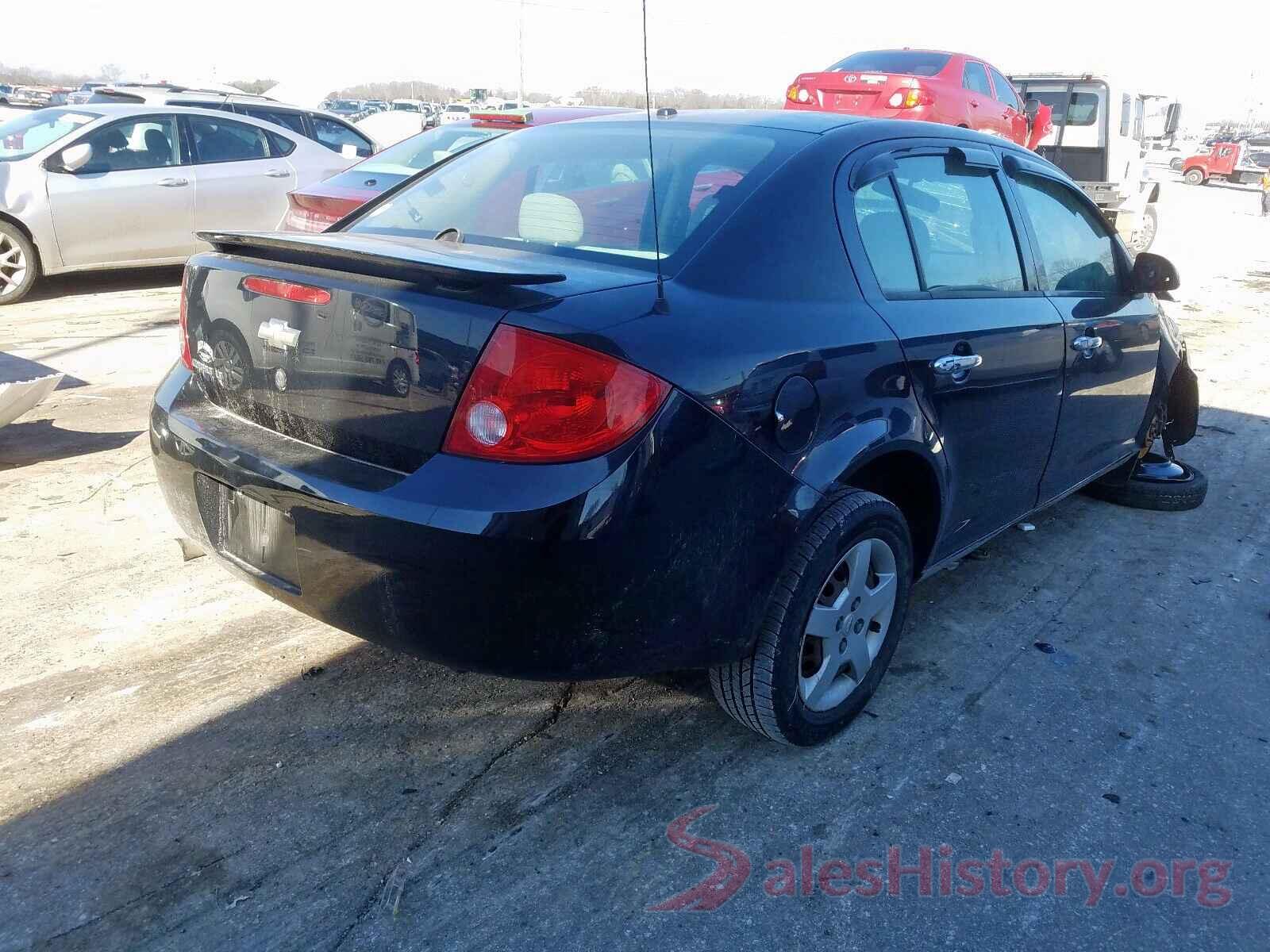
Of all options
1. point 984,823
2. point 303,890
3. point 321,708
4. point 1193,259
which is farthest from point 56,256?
point 1193,259

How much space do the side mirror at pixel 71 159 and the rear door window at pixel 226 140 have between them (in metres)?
1.04

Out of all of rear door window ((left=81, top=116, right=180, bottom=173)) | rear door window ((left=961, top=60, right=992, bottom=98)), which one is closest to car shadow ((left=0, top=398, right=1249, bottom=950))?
rear door window ((left=81, top=116, right=180, bottom=173))

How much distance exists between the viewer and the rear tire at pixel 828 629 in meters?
2.57

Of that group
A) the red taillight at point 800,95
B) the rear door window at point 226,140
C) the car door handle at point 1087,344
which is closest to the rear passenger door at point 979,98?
the red taillight at point 800,95

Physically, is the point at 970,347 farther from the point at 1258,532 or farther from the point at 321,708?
the point at 1258,532

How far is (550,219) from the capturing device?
2879 millimetres

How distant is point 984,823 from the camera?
2596 mm

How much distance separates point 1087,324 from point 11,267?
27.1 feet

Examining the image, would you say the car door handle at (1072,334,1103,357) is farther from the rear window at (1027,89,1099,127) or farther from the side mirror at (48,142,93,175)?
the rear window at (1027,89,1099,127)

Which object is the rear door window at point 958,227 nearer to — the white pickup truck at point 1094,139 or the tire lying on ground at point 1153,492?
the tire lying on ground at point 1153,492

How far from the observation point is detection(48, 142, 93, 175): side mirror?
856 centimetres

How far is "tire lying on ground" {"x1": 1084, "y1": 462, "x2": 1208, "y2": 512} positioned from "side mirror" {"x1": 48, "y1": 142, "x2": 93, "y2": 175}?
320 inches

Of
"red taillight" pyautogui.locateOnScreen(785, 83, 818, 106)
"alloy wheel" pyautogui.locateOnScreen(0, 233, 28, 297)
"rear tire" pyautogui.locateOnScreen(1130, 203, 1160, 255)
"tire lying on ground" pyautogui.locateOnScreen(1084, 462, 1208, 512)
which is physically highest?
"red taillight" pyautogui.locateOnScreen(785, 83, 818, 106)

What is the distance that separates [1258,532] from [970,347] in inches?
101
